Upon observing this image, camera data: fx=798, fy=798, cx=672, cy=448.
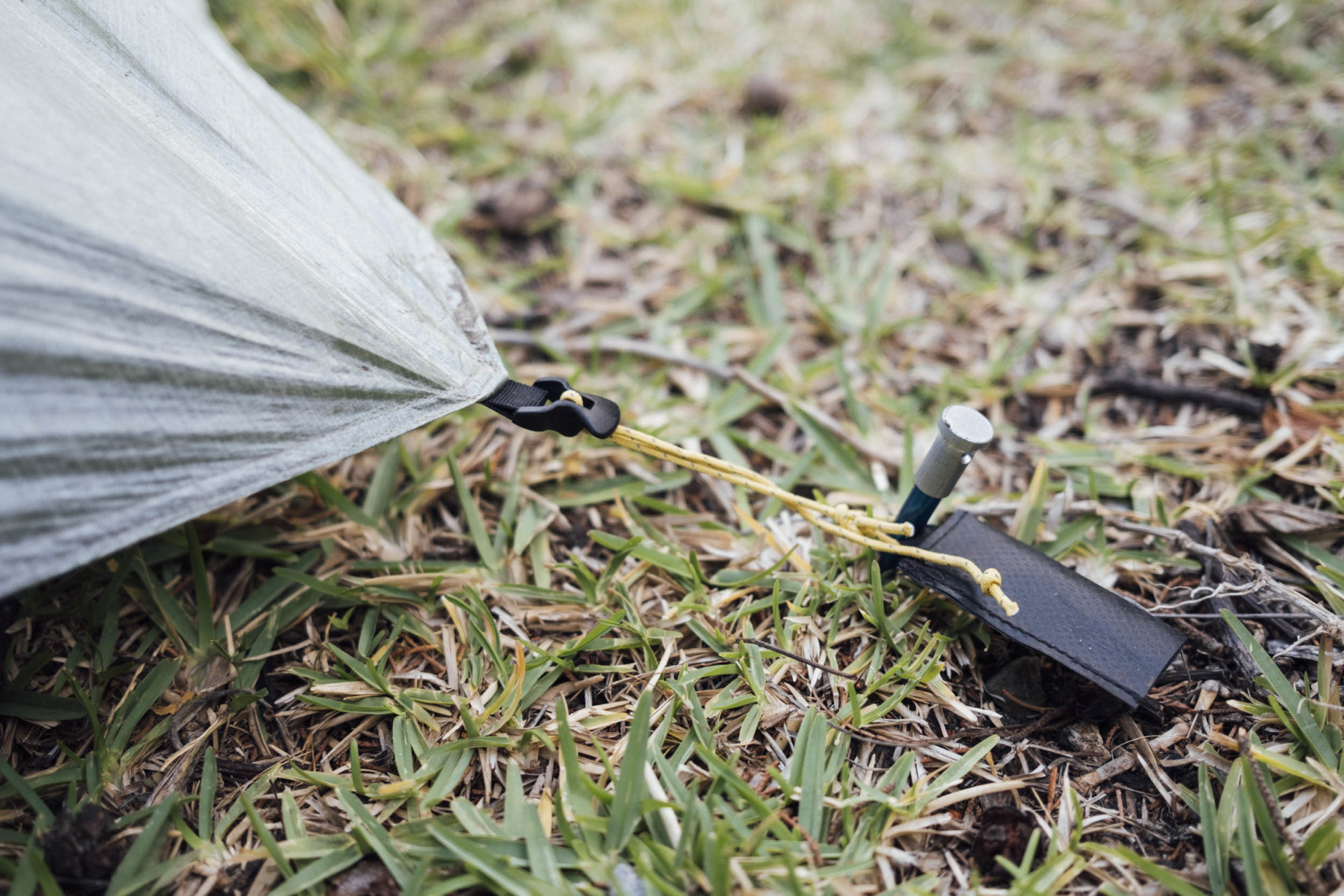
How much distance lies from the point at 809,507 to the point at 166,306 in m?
0.93

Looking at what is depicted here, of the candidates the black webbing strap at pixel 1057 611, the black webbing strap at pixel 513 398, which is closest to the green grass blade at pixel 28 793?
the black webbing strap at pixel 513 398

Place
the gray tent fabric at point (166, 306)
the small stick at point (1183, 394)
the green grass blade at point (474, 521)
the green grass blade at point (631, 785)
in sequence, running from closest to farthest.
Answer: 1. the gray tent fabric at point (166, 306)
2. the green grass blade at point (631, 785)
3. the green grass blade at point (474, 521)
4. the small stick at point (1183, 394)

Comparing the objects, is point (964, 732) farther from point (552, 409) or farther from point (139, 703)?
point (139, 703)

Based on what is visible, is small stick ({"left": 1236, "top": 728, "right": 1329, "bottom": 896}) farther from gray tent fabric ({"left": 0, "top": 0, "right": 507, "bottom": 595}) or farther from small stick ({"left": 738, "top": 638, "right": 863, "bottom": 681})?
gray tent fabric ({"left": 0, "top": 0, "right": 507, "bottom": 595})

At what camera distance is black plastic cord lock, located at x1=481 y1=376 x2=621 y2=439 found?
1184 millimetres

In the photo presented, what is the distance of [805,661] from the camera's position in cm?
120

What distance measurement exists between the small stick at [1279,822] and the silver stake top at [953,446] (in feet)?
1.72

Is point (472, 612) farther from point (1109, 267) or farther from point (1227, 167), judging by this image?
point (1227, 167)

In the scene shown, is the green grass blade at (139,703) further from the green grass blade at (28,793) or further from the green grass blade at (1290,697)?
the green grass blade at (1290,697)

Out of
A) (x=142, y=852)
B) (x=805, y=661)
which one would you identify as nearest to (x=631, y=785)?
(x=805, y=661)

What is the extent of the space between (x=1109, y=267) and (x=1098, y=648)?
3.65ft

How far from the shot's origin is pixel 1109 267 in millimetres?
1881

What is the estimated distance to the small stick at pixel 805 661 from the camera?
1195 mm

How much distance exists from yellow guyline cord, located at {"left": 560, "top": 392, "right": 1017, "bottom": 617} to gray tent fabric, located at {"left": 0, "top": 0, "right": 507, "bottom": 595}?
242 millimetres
